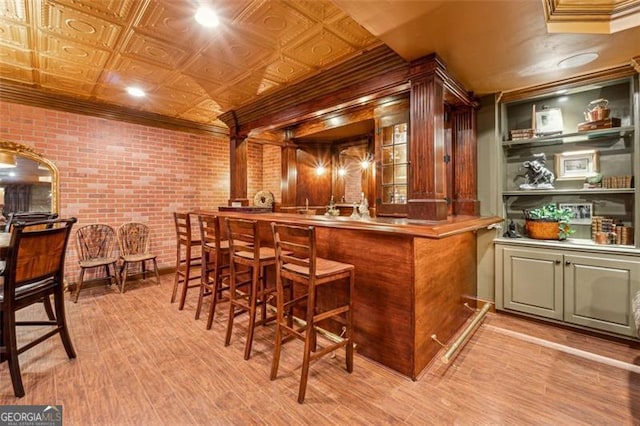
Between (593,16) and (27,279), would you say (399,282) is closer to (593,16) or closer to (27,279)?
(593,16)

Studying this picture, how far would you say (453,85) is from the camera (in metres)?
2.62

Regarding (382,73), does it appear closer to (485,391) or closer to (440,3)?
(440,3)

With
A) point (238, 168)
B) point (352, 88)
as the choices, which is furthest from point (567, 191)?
point (238, 168)

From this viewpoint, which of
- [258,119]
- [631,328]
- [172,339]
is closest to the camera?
[631,328]

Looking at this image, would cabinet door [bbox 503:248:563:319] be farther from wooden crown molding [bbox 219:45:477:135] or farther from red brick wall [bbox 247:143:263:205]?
red brick wall [bbox 247:143:263:205]

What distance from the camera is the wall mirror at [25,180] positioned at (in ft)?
11.6

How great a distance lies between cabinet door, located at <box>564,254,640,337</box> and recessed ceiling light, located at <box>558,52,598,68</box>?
5.33 feet

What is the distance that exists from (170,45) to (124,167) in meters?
2.52

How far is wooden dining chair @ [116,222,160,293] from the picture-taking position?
416 cm

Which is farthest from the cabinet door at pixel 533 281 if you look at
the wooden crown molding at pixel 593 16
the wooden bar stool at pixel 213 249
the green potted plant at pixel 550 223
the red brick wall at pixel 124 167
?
the red brick wall at pixel 124 167

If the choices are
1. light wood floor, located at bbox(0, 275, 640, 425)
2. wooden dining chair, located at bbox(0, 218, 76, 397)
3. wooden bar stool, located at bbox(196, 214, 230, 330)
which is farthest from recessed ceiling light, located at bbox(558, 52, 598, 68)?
wooden dining chair, located at bbox(0, 218, 76, 397)

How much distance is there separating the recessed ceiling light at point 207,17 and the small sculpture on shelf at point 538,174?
128 inches

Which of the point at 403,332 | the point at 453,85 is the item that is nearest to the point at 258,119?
the point at 453,85

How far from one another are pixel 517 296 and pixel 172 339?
3.31m
